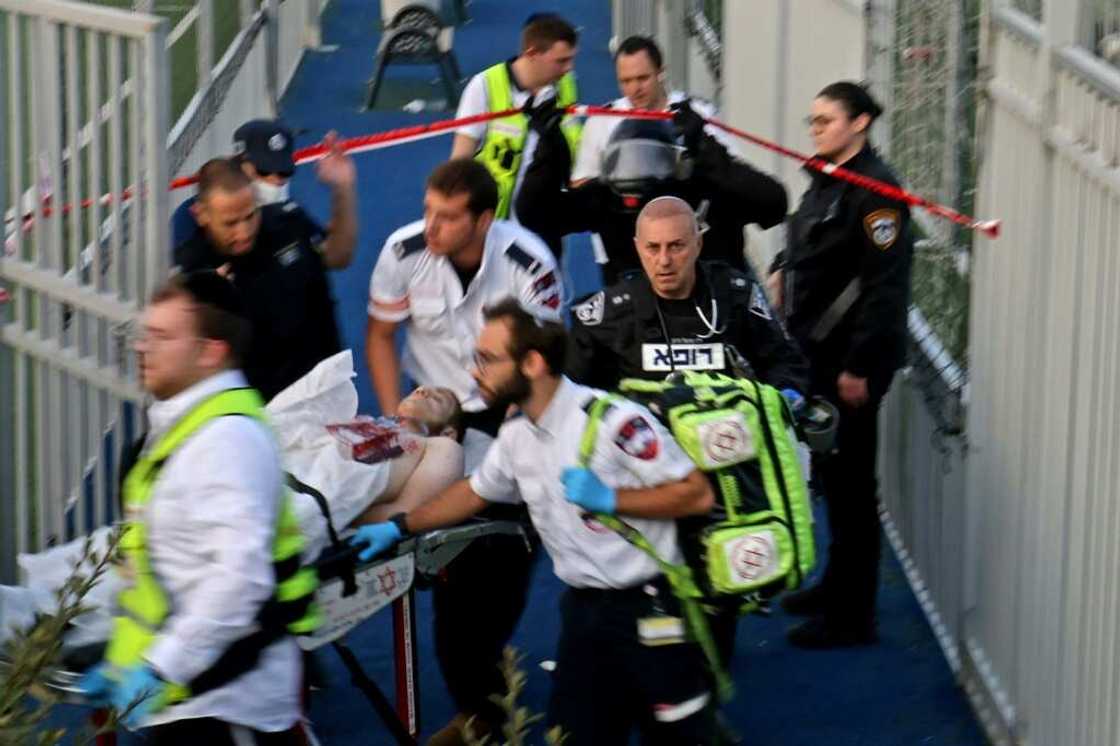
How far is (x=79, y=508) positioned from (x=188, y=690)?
80.3 inches

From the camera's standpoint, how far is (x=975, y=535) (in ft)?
22.7

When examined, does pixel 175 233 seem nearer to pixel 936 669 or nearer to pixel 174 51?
pixel 936 669

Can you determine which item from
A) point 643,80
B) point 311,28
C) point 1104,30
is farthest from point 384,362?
point 311,28

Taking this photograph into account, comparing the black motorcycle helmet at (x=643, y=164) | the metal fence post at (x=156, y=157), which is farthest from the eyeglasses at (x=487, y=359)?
the black motorcycle helmet at (x=643, y=164)

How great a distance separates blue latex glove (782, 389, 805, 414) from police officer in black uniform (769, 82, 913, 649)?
31.1 inches

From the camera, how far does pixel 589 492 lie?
5.24 m

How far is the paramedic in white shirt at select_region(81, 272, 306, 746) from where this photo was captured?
4.60m

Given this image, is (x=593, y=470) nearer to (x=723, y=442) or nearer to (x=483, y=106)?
(x=723, y=442)

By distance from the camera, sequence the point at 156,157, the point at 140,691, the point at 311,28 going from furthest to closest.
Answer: the point at 311,28 → the point at 156,157 → the point at 140,691

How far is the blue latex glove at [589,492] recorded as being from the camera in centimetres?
524

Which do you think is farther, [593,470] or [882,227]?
[882,227]

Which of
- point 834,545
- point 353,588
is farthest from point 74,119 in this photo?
point 834,545

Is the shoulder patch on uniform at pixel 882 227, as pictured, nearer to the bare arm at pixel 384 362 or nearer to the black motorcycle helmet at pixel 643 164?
the black motorcycle helmet at pixel 643 164

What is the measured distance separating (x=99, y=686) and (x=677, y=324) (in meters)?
2.15
